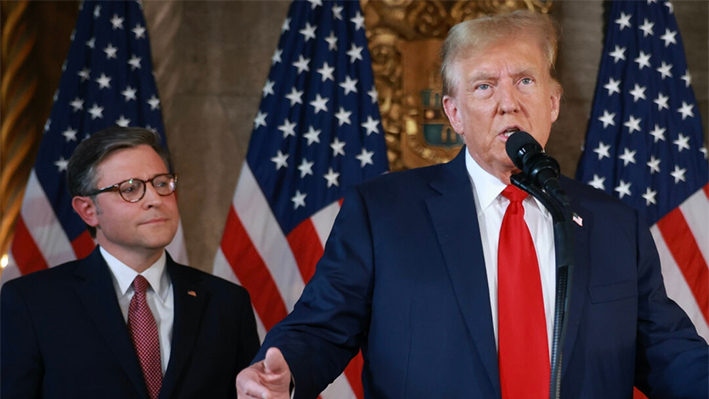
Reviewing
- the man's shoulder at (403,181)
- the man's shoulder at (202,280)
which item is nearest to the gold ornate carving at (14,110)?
the man's shoulder at (202,280)

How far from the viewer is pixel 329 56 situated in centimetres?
374

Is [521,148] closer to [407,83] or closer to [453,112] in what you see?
[453,112]

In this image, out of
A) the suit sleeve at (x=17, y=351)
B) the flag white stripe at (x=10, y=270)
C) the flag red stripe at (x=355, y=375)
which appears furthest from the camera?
the flag red stripe at (x=355, y=375)

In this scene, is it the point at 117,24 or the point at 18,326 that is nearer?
the point at 18,326

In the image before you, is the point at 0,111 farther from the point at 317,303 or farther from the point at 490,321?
the point at 490,321

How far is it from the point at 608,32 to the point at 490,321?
2.81m

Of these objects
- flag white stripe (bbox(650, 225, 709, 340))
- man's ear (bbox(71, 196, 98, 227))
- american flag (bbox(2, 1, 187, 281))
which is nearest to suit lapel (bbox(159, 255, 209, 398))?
man's ear (bbox(71, 196, 98, 227))

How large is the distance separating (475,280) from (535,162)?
1.21 feet

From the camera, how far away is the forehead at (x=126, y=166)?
258 cm

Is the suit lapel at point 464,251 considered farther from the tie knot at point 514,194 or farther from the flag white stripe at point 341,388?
the flag white stripe at point 341,388

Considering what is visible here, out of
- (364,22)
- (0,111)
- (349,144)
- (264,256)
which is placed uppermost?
(364,22)

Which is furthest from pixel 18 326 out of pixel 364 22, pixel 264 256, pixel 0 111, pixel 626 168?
pixel 626 168

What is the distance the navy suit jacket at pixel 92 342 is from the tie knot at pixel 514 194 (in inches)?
46.4

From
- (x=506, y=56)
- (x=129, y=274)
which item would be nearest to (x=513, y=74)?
(x=506, y=56)
